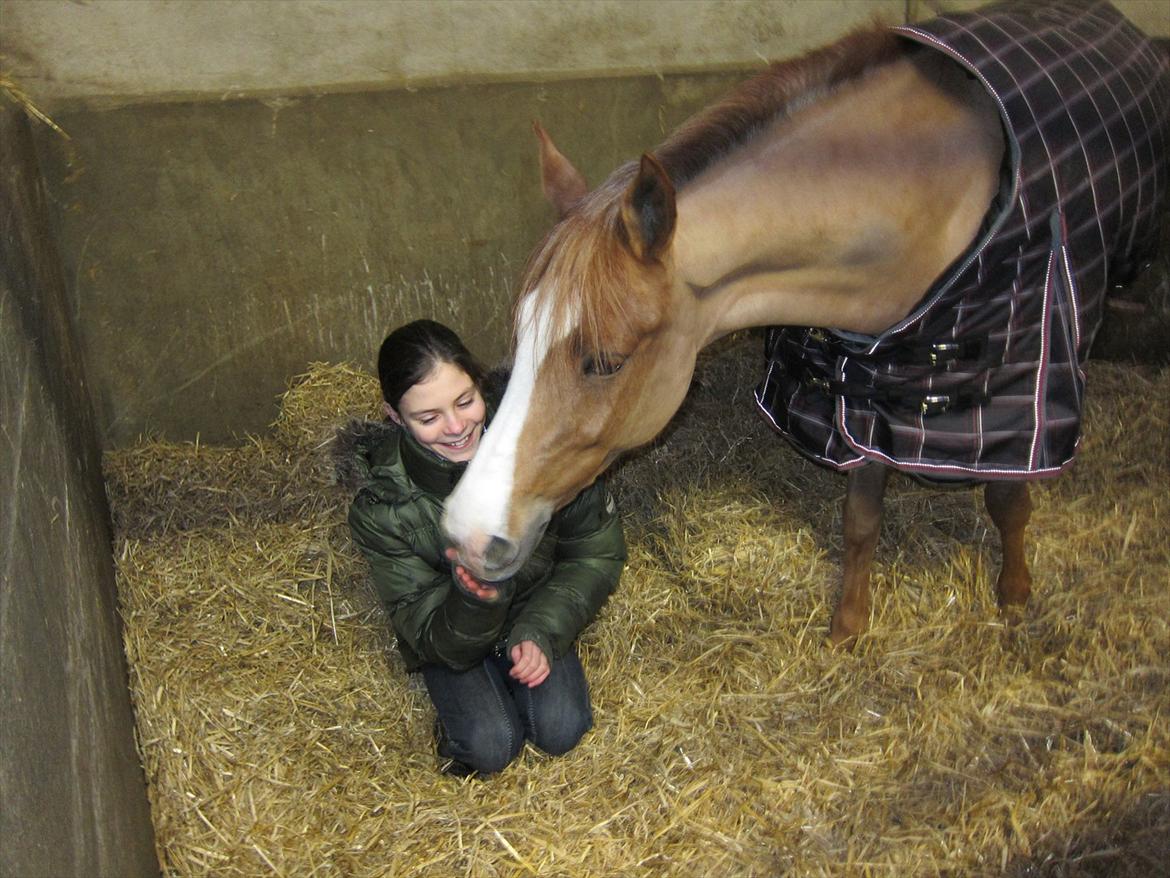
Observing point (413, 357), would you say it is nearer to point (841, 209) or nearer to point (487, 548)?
point (487, 548)

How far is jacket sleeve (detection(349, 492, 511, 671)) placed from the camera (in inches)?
81.5

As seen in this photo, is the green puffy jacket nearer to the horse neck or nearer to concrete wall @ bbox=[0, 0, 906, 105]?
the horse neck

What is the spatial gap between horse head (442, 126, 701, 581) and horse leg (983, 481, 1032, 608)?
43.8 inches

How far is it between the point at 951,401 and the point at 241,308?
2.09 metres

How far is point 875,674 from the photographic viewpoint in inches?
91.4

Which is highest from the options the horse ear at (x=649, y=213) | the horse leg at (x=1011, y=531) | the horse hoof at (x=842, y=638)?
the horse ear at (x=649, y=213)

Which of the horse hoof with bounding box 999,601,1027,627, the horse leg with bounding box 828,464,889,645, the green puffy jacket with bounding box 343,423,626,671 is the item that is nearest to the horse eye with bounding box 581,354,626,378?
the green puffy jacket with bounding box 343,423,626,671

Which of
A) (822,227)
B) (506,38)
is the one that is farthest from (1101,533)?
(506,38)

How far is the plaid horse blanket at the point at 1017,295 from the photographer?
5.95 ft

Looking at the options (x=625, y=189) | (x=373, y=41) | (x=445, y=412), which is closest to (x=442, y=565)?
(x=445, y=412)

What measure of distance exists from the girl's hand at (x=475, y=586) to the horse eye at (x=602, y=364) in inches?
17.3

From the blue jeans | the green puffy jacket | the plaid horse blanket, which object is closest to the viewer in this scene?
the plaid horse blanket

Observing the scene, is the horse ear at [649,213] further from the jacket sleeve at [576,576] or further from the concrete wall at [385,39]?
the concrete wall at [385,39]

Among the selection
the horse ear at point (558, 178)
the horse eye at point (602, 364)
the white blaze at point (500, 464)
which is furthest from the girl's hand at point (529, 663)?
the horse ear at point (558, 178)
